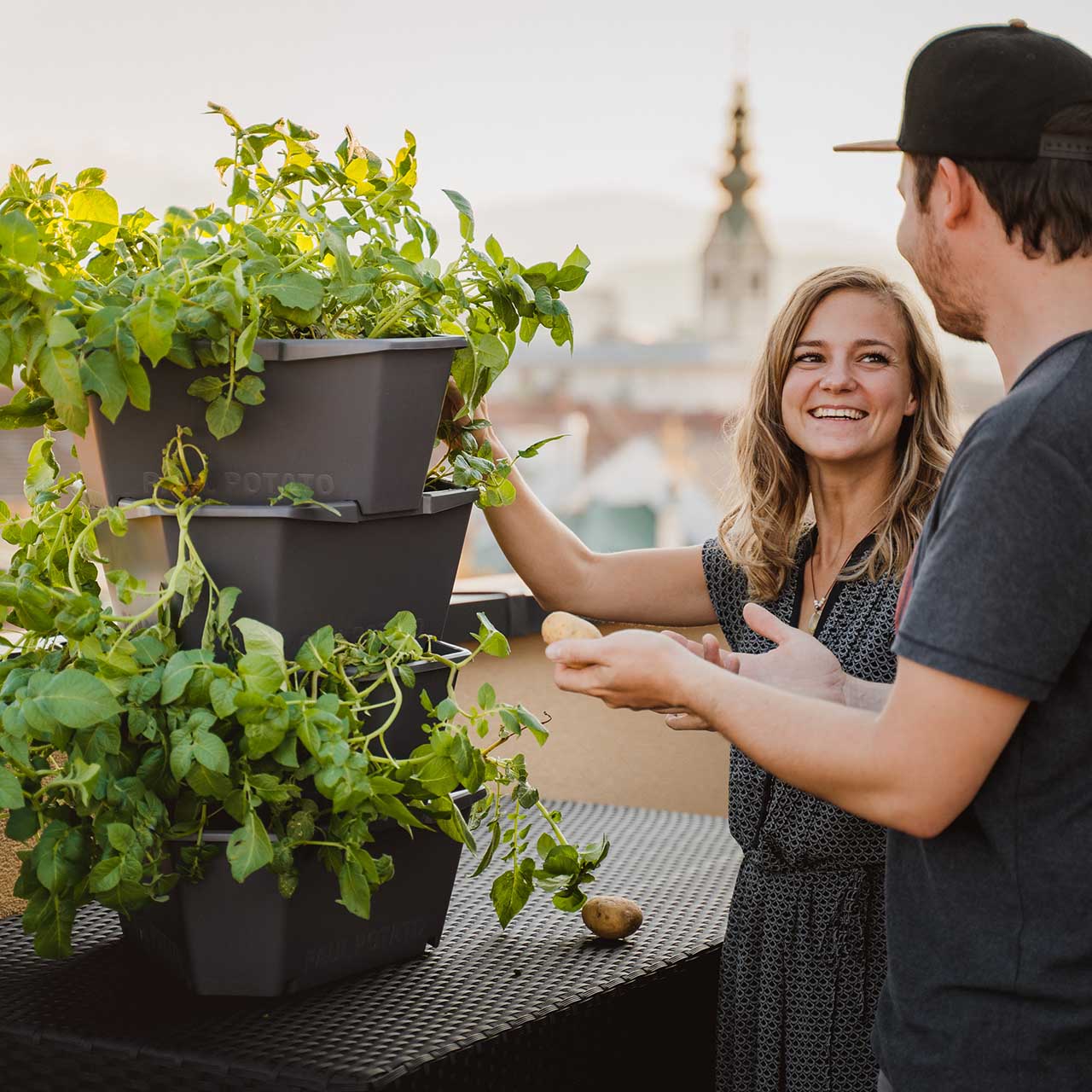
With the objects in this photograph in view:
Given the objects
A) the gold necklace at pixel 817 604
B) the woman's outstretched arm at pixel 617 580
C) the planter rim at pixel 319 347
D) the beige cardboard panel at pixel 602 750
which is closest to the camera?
the planter rim at pixel 319 347

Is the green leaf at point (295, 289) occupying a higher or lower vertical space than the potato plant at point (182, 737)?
higher

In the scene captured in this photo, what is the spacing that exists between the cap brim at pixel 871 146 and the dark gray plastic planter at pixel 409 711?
0.60 m

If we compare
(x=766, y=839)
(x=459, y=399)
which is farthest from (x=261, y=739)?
(x=766, y=839)

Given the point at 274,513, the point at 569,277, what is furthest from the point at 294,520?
the point at 569,277

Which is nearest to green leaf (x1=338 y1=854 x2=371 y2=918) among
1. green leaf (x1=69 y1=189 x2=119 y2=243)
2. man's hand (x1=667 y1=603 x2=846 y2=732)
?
man's hand (x1=667 y1=603 x2=846 y2=732)

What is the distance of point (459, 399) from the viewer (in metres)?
1.27

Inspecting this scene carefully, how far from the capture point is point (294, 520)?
103cm

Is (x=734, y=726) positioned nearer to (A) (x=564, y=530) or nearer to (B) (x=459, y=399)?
(B) (x=459, y=399)

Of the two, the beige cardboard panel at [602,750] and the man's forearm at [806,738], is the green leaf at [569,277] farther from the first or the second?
the beige cardboard panel at [602,750]

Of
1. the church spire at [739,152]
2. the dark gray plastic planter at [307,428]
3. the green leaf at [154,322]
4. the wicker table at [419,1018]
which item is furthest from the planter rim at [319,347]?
the church spire at [739,152]

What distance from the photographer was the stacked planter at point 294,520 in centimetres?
103

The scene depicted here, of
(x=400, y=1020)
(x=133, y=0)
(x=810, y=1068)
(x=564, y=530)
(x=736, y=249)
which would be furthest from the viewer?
(x=736, y=249)

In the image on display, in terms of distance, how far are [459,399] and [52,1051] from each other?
682 millimetres

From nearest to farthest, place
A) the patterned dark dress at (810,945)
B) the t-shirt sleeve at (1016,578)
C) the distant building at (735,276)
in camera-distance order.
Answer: the t-shirt sleeve at (1016,578) → the patterned dark dress at (810,945) → the distant building at (735,276)
